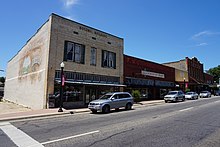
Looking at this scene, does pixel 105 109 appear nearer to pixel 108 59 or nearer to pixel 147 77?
pixel 108 59

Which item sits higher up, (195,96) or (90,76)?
(90,76)

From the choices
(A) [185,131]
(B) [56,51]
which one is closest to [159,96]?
(B) [56,51]

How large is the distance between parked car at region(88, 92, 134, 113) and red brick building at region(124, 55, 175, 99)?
10183mm

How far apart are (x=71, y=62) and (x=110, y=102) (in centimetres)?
767

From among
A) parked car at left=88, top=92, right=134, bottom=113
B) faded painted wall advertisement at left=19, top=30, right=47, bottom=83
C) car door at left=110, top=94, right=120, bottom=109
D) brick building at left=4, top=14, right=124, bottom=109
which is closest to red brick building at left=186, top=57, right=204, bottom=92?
brick building at left=4, top=14, right=124, bottom=109

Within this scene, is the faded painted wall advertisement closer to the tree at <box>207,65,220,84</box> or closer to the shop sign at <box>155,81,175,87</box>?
the shop sign at <box>155,81,175,87</box>

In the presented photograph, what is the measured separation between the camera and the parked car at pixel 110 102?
16.0 meters

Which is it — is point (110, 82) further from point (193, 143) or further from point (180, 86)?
point (180, 86)

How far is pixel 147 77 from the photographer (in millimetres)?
33875

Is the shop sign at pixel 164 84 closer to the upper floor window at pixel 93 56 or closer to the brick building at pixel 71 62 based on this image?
the brick building at pixel 71 62

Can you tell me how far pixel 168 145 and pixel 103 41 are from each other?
20.6 metres

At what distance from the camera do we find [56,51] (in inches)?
805

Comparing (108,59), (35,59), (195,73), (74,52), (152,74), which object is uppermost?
(195,73)

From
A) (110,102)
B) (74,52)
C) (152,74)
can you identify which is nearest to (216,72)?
(152,74)
